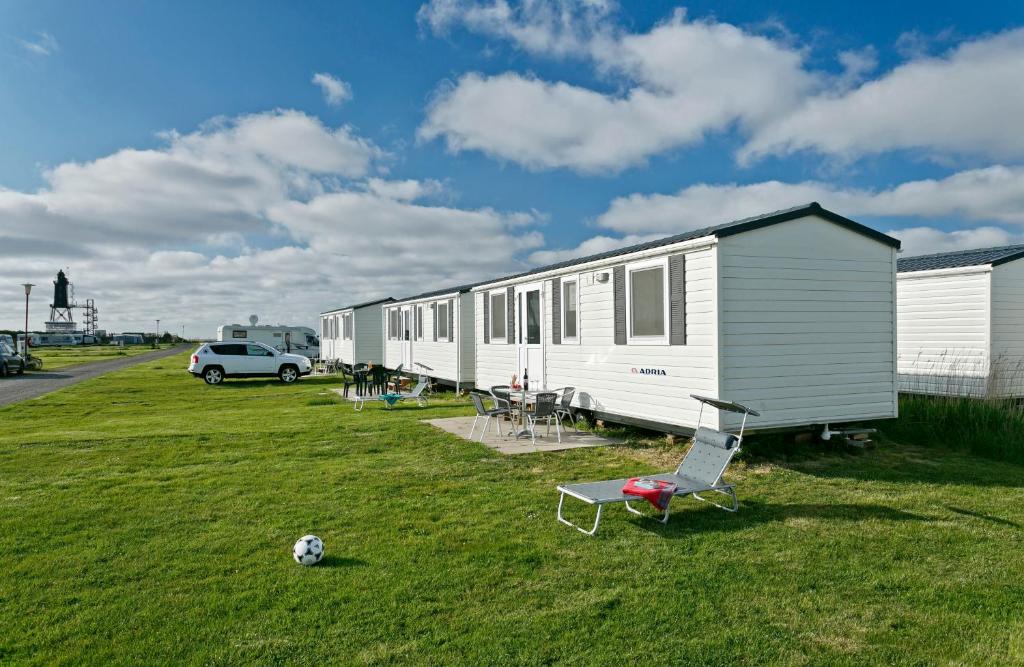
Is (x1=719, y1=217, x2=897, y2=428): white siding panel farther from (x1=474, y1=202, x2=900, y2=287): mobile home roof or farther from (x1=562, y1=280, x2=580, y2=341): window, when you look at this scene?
(x1=562, y1=280, x2=580, y2=341): window

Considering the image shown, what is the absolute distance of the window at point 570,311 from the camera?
1059cm

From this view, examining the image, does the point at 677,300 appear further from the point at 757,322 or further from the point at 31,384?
the point at 31,384

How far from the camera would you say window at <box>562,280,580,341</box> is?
1059 centimetres

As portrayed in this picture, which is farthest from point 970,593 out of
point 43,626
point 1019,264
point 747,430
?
point 1019,264

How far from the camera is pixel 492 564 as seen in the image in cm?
452

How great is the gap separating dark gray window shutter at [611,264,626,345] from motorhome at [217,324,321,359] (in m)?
26.0

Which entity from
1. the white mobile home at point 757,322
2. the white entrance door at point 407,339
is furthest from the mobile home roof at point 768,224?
the white entrance door at point 407,339

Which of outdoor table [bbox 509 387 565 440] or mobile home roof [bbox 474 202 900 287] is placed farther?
outdoor table [bbox 509 387 565 440]

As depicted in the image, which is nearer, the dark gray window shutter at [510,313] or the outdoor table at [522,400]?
the outdoor table at [522,400]

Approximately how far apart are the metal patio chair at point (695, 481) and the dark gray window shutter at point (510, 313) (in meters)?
6.62

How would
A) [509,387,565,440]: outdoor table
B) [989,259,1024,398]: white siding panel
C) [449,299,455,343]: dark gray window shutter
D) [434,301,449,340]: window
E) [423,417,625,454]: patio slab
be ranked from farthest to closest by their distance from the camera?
1. [434,301,449,340]: window
2. [449,299,455,343]: dark gray window shutter
3. [989,259,1024,398]: white siding panel
4. [509,387,565,440]: outdoor table
5. [423,417,625,454]: patio slab

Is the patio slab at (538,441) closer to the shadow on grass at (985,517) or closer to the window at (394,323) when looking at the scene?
the shadow on grass at (985,517)

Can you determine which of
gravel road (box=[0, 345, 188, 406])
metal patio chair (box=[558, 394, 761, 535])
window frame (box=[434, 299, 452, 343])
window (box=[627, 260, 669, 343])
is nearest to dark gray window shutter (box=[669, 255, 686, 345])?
window (box=[627, 260, 669, 343])

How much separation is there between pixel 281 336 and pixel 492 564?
31499mm
